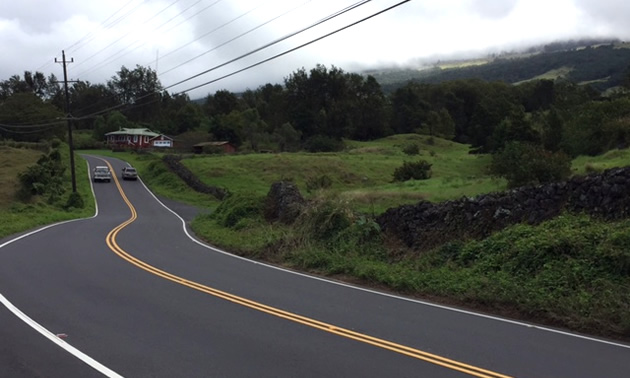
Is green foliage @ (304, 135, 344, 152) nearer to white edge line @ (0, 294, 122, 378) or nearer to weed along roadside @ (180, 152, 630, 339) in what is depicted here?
weed along roadside @ (180, 152, 630, 339)

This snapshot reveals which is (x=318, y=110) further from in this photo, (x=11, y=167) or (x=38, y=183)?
(x=38, y=183)

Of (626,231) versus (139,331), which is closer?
(139,331)

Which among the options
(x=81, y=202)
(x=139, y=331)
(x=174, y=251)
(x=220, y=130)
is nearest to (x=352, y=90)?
(x=220, y=130)

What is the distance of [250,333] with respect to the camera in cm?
813

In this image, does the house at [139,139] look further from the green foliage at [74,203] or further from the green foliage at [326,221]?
the green foliage at [326,221]

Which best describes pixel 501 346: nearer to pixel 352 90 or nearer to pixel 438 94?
pixel 352 90

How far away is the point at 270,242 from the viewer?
57.4 feet

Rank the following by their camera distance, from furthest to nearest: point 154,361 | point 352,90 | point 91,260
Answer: point 352,90
point 91,260
point 154,361

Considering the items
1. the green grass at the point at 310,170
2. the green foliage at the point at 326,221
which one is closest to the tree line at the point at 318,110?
the green grass at the point at 310,170

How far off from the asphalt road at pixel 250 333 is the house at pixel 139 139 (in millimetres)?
99089

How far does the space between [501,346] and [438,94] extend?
474 ft

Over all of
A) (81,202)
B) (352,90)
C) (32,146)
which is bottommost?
(81,202)

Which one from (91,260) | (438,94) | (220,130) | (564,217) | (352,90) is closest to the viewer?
(564,217)

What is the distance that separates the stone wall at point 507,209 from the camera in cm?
1177
